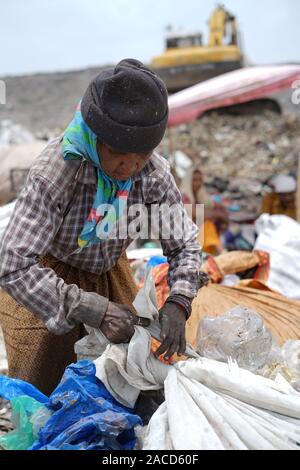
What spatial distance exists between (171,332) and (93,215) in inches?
17.6

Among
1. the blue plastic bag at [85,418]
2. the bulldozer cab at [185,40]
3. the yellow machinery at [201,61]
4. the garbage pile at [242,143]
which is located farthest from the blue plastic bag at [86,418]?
the bulldozer cab at [185,40]

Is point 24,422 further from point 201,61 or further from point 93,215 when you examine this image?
point 201,61

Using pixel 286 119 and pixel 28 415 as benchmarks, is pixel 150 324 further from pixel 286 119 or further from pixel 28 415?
pixel 286 119

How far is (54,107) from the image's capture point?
2334 cm

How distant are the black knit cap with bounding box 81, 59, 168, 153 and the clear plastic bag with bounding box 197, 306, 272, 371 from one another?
72 centimetres

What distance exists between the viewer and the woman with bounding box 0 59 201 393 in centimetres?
181

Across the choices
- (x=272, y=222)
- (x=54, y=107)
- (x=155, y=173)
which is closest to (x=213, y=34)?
(x=54, y=107)

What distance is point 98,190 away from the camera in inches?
78.5

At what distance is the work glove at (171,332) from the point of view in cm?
188

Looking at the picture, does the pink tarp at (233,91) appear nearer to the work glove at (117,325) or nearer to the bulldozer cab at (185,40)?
the work glove at (117,325)

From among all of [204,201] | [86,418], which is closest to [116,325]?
[86,418]

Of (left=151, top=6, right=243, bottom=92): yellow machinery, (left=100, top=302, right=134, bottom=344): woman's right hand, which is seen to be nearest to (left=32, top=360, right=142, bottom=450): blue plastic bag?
(left=100, top=302, right=134, bottom=344): woman's right hand
